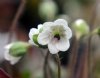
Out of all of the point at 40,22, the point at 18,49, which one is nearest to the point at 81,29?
the point at 18,49

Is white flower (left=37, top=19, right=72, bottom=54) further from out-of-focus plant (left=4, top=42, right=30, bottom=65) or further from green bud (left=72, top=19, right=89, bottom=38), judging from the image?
green bud (left=72, top=19, right=89, bottom=38)

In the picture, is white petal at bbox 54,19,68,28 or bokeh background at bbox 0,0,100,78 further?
bokeh background at bbox 0,0,100,78

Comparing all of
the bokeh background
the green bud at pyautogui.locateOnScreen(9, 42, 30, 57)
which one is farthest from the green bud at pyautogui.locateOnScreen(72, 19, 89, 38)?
the green bud at pyautogui.locateOnScreen(9, 42, 30, 57)

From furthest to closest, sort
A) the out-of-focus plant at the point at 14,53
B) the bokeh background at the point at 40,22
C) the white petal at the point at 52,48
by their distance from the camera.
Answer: the bokeh background at the point at 40,22 < the out-of-focus plant at the point at 14,53 < the white petal at the point at 52,48

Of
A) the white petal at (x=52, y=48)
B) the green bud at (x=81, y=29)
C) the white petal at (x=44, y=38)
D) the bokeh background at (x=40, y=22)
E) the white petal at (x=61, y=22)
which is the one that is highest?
the bokeh background at (x=40, y=22)

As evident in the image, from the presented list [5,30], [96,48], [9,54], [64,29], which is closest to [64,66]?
[96,48]

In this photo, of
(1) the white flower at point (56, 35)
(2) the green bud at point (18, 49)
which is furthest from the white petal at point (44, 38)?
(2) the green bud at point (18, 49)

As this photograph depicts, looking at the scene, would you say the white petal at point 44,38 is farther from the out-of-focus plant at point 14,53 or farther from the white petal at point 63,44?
the out-of-focus plant at point 14,53

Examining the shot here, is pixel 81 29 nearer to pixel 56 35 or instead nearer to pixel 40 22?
pixel 56 35
